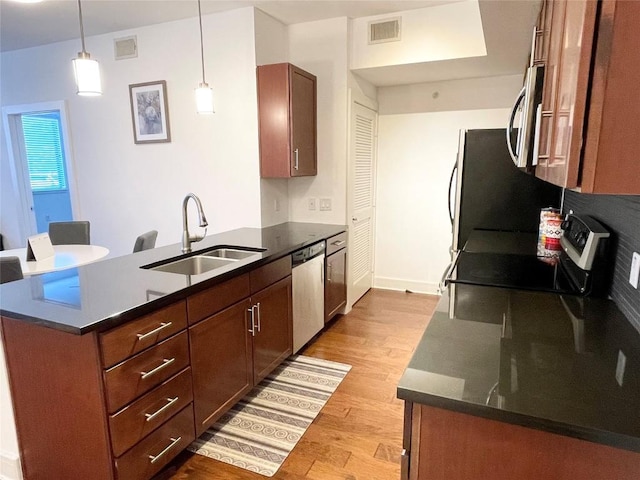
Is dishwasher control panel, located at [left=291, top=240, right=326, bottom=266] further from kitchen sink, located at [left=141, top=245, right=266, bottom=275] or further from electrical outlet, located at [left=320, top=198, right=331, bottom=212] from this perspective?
electrical outlet, located at [left=320, top=198, right=331, bottom=212]

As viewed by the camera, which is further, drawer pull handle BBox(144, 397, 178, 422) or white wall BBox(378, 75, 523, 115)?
white wall BBox(378, 75, 523, 115)

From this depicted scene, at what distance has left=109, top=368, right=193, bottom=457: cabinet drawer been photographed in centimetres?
147

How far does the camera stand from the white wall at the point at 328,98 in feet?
11.2

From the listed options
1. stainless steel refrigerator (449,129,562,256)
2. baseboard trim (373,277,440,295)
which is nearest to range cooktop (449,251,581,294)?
stainless steel refrigerator (449,129,562,256)

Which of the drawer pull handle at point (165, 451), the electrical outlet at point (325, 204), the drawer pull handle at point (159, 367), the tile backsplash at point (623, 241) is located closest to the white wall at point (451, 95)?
the electrical outlet at point (325, 204)

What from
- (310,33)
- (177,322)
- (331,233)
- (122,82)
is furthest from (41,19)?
(177,322)

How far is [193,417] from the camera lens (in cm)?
185

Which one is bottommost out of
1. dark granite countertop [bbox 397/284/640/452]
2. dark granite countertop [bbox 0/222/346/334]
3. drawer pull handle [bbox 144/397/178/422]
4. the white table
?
drawer pull handle [bbox 144/397/178/422]

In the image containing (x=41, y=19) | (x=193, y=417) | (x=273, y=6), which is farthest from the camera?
(x=41, y=19)

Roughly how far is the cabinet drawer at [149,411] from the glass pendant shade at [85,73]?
147cm

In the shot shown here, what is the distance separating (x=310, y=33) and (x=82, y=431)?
11.1ft

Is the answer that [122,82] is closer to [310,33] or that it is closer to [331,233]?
[310,33]

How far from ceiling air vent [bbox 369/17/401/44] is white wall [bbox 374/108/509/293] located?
1009 mm

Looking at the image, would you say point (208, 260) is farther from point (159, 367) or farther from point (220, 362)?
point (159, 367)
